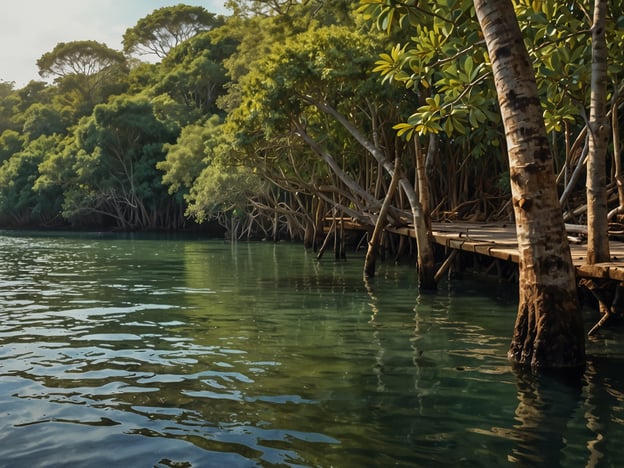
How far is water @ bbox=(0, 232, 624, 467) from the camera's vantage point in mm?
4785

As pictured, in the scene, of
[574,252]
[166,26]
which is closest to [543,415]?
[574,252]

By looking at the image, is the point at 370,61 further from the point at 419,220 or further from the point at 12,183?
the point at 12,183

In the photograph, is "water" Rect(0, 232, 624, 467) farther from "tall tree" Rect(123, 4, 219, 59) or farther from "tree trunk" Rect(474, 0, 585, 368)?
"tall tree" Rect(123, 4, 219, 59)

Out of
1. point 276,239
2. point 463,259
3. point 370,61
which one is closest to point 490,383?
point 463,259

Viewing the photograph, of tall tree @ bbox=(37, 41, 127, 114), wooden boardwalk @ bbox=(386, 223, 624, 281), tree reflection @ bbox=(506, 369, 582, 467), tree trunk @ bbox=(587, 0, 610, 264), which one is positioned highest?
tall tree @ bbox=(37, 41, 127, 114)

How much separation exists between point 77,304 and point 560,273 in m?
8.38

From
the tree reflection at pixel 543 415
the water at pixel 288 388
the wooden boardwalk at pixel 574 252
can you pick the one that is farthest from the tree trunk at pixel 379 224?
the tree reflection at pixel 543 415

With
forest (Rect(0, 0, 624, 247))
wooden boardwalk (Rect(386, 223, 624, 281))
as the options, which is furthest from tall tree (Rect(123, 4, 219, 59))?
wooden boardwalk (Rect(386, 223, 624, 281))

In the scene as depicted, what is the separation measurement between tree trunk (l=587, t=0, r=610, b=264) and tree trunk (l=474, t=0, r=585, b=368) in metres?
1.63

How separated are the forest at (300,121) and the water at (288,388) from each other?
9.10 feet

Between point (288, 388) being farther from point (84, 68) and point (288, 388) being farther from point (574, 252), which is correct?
point (84, 68)

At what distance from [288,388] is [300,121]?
54.7 feet

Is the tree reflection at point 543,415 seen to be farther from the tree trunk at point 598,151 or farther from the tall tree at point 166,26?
the tall tree at point 166,26

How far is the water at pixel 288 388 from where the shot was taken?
4785 millimetres
